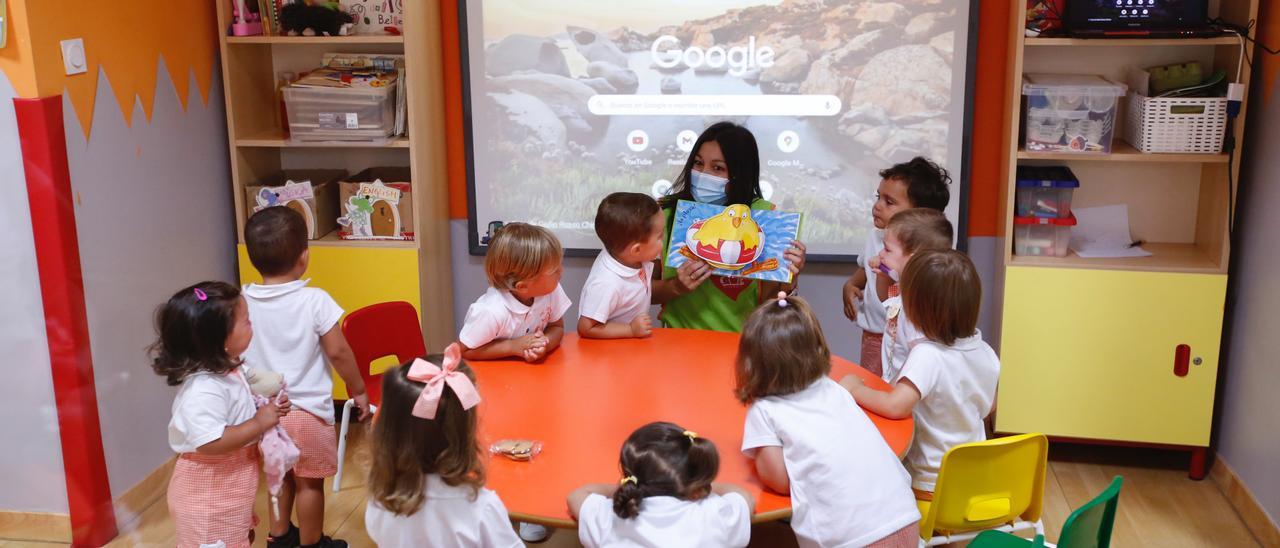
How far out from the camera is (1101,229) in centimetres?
409

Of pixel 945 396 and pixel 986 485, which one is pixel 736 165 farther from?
pixel 986 485

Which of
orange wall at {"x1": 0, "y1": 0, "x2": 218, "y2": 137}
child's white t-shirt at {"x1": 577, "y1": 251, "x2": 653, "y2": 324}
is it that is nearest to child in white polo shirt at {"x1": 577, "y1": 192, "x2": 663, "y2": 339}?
child's white t-shirt at {"x1": 577, "y1": 251, "x2": 653, "y2": 324}

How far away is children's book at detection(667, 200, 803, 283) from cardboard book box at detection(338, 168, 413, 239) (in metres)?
1.26

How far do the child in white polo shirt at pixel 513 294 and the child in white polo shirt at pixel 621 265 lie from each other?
0.69 ft

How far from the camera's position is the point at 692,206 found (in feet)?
11.2

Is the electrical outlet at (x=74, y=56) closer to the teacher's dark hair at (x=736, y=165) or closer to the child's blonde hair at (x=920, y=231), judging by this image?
the teacher's dark hair at (x=736, y=165)

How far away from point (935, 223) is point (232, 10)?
2.64 metres

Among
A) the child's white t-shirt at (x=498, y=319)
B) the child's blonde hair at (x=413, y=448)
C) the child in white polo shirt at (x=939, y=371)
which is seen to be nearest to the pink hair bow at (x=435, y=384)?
the child's blonde hair at (x=413, y=448)

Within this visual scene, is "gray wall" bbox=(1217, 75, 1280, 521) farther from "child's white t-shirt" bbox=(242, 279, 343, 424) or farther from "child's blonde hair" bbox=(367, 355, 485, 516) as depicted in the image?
"child's white t-shirt" bbox=(242, 279, 343, 424)

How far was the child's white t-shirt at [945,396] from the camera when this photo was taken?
260cm

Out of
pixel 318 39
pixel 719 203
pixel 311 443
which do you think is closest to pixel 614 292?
pixel 719 203

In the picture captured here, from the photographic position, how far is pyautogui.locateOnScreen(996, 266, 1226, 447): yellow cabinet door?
3.77m

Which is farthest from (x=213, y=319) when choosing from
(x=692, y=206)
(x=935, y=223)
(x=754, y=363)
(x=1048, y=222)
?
(x=1048, y=222)

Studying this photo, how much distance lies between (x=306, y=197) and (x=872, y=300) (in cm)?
208
